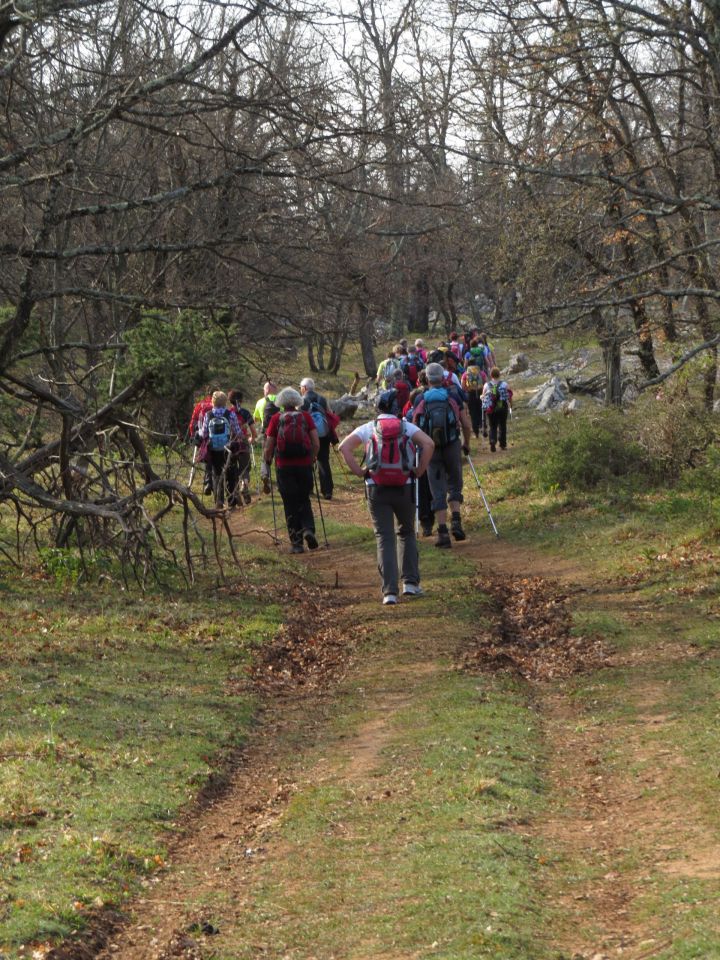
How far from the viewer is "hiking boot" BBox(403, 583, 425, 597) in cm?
1310

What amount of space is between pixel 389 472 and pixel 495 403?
1389cm

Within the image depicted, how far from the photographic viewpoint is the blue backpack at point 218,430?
1758cm

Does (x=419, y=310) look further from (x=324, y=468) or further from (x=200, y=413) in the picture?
(x=200, y=413)

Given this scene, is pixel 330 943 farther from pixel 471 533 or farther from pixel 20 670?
pixel 471 533

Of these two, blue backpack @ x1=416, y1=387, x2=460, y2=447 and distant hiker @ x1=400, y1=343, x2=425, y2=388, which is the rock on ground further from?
blue backpack @ x1=416, y1=387, x2=460, y2=447

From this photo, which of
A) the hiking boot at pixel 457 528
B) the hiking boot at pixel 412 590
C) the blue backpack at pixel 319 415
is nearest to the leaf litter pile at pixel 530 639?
the hiking boot at pixel 412 590

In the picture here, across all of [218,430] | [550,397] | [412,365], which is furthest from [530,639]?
[550,397]

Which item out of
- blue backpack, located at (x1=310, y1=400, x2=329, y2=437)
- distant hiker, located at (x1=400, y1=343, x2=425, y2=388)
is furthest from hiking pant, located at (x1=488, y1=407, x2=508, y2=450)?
blue backpack, located at (x1=310, y1=400, x2=329, y2=437)

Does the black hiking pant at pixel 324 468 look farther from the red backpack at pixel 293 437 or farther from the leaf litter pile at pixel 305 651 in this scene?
the leaf litter pile at pixel 305 651

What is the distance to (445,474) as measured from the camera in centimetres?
A: 1606

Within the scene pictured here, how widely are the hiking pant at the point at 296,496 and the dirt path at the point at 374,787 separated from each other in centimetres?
473

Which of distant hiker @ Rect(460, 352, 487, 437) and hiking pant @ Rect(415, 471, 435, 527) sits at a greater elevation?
distant hiker @ Rect(460, 352, 487, 437)

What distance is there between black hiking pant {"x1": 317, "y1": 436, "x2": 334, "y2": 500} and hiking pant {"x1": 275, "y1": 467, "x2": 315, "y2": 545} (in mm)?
3168

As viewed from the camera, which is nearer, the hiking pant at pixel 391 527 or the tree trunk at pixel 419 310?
the hiking pant at pixel 391 527
